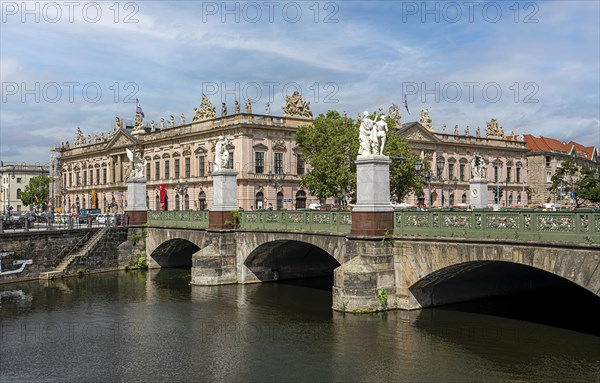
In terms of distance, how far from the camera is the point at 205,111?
6856 centimetres

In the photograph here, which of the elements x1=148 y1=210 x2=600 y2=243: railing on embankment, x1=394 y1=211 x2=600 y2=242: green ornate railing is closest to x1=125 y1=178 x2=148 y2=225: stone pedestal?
x1=148 y1=210 x2=600 y2=243: railing on embankment

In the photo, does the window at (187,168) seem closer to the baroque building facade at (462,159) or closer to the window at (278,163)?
the window at (278,163)

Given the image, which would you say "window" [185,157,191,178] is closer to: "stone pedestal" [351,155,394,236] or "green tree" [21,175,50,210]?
"stone pedestal" [351,155,394,236]

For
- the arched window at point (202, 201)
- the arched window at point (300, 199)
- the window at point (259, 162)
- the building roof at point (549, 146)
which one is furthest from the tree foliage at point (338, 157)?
the building roof at point (549, 146)

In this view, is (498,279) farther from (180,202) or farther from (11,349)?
(180,202)

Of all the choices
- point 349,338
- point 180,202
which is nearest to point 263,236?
point 349,338

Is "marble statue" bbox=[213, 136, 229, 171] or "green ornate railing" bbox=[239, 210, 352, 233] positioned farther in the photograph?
"marble statue" bbox=[213, 136, 229, 171]

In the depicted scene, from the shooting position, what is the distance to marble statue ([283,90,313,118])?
6706cm

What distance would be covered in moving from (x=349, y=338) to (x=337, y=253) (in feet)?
19.8

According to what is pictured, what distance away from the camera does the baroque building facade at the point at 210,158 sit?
64.1m

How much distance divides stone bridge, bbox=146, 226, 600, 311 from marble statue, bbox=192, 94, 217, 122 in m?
32.6

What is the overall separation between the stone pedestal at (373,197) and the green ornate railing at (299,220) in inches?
89.6

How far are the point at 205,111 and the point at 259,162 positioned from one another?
364 inches

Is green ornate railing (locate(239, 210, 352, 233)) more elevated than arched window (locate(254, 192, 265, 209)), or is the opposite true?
arched window (locate(254, 192, 265, 209))
